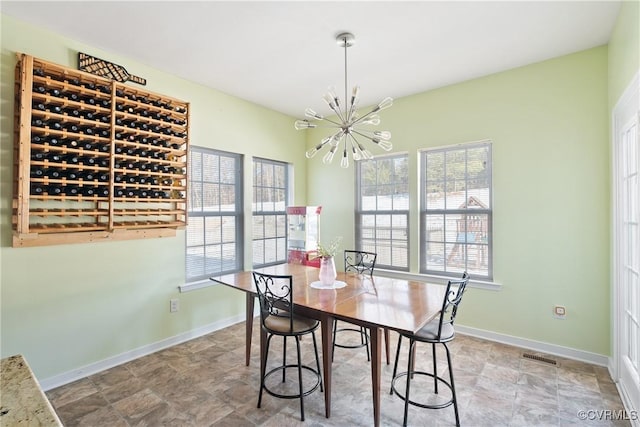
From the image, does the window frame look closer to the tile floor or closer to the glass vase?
the tile floor

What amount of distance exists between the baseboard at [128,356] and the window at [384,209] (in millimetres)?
2113

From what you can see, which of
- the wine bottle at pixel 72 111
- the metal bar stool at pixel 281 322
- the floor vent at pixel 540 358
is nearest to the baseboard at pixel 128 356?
the metal bar stool at pixel 281 322

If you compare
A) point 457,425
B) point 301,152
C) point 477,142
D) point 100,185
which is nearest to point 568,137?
point 477,142

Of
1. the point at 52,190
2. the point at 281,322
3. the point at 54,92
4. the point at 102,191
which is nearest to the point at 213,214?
the point at 102,191

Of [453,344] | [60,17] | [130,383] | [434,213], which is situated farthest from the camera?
[434,213]

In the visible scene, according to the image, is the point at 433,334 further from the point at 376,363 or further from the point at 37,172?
the point at 37,172

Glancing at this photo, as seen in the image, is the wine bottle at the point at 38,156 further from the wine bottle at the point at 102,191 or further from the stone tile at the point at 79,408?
the stone tile at the point at 79,408

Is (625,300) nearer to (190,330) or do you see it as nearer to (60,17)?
(190,330)

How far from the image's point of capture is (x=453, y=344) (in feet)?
11.1

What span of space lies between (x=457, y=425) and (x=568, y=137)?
2757 millimetres

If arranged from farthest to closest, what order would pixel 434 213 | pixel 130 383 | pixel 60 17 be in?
1. pixel 434 213
2. pixel 130 383
3. pixel 60 17

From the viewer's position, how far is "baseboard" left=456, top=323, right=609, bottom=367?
9.60 feet

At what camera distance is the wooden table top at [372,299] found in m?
1.92

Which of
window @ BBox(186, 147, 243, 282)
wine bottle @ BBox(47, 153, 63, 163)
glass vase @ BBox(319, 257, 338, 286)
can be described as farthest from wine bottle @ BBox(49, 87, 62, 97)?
glass vase @ BBox(319, 257, 338, 286)
